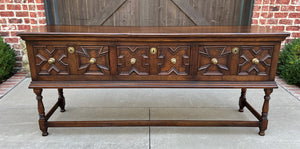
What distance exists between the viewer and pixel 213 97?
10.3 feet

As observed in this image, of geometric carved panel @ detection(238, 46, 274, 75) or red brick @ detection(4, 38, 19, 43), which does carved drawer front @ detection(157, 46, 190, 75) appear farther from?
red brick @ detection(4, 38, 19, 43)

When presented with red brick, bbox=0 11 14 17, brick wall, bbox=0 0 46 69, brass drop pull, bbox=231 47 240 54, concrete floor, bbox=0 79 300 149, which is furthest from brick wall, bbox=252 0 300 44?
red brick, bbox=0 11 14 17

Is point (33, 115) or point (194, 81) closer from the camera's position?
point (194, 81)

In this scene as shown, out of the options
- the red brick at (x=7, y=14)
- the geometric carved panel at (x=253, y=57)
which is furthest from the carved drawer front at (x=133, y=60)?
the red brick at (x=7, y=14)

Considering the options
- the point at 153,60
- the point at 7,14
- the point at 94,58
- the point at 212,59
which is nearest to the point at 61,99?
the point at 94,58

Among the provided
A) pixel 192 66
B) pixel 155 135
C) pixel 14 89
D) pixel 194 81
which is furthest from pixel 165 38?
pixel 14 89

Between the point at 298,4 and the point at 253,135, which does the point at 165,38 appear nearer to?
the point at 253,135

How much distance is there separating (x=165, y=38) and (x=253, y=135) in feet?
4.27

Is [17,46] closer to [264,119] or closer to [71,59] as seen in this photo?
[71,59]

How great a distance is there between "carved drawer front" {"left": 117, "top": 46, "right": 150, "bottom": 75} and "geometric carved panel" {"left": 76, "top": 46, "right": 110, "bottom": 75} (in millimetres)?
116

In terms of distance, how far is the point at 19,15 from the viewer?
142 inches

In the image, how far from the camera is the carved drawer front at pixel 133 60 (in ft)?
6.34

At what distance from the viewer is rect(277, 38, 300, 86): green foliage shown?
335 cm

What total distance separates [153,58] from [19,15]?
274 centimetres
